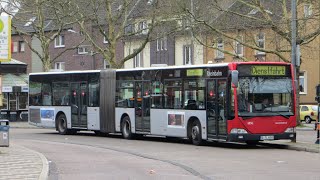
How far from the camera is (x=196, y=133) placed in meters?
23.4

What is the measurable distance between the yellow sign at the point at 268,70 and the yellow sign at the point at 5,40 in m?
8.56

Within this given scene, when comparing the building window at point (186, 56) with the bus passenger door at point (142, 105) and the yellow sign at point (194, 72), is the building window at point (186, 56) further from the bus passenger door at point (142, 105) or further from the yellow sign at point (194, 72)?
the yellow sign at point (194, 72)

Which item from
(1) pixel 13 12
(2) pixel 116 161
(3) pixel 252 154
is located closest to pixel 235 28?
(1) pixel 13 12

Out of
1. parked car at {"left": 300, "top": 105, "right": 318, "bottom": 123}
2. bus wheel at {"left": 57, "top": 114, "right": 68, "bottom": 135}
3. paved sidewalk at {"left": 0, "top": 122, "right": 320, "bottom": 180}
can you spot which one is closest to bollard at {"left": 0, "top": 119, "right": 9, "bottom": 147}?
paved sidewalk at {"left": 0, "top": 122, "right": 320, "bottom": 180}

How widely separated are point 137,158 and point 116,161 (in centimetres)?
123

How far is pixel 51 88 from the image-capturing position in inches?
Result: 1271

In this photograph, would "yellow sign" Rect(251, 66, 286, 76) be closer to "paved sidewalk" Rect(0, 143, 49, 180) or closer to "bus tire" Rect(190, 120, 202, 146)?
"bus tire" Rect(190, 120, 202, 146)

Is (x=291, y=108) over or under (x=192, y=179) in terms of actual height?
over

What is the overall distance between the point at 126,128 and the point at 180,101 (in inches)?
183

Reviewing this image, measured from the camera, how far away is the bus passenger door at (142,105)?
86.6 feet

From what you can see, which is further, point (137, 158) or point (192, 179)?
point (137, 158)

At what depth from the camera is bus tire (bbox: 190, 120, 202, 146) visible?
23.2 m

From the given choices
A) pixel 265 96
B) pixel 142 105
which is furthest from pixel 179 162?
pixel 142 105

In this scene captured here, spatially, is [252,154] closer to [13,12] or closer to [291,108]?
[291,108]
